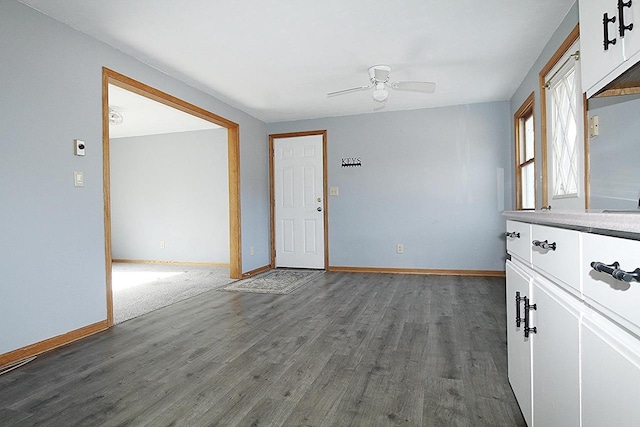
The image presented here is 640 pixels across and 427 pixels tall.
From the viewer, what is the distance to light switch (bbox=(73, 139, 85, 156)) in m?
2.72

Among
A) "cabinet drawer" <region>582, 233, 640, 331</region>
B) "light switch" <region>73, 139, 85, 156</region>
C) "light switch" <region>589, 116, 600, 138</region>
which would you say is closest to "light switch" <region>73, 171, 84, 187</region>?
"light switch" <region>73, 139, 85, 156</region>

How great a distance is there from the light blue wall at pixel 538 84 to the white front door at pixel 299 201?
2.63 m

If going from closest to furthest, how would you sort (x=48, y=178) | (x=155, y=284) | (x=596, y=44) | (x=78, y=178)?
1. (x=596, y=44)
2. (x=48, y=178)
3. (x=78, y=178)
4. (x=155, y=284)

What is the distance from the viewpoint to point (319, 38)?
9.61 feet

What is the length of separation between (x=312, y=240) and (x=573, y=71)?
3832 millimetres

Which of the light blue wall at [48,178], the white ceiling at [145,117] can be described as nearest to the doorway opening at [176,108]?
the light blue wall at [48,178]

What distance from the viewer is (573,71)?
2.66m

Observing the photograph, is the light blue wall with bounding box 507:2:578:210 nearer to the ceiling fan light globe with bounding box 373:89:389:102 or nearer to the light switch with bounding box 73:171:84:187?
the ceiling fan light globe with bounding box 373:89:389:102

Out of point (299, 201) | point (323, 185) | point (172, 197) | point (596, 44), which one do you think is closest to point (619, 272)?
point (596, 44)

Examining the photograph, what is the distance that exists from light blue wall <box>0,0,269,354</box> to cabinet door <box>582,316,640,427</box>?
2903mm

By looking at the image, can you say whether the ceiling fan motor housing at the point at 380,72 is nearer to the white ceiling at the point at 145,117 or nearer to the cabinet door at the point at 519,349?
the cabinet door at the point at 519,349

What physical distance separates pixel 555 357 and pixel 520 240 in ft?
1.92

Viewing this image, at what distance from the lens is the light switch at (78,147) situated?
2716mm

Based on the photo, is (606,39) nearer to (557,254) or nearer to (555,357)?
(557,254)
